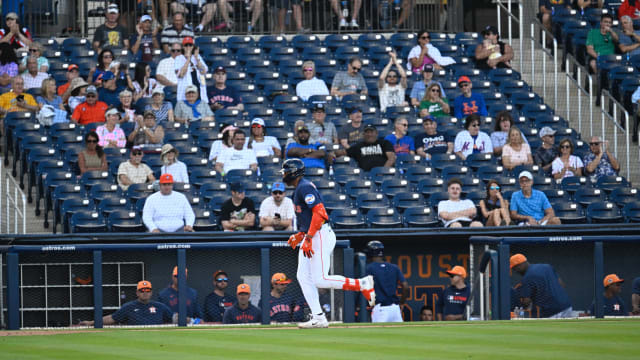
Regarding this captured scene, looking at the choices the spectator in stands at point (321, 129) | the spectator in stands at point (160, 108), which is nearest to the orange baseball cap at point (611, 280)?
the spectator in stands at point (321, 129)

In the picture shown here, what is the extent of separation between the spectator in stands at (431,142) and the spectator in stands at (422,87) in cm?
140

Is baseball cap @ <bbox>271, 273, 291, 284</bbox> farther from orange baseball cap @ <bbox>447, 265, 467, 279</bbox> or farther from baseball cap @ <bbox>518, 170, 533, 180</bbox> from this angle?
baseball cap @ <bbox>518, 170, 533, 180</bbox>

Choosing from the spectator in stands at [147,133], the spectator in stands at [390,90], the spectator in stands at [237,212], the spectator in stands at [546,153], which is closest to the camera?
the spectator in stands at [237,212]

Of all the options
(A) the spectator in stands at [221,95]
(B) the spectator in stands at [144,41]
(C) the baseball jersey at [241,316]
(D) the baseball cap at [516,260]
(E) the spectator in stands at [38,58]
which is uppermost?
(B) the spectator in stands at [144,41]

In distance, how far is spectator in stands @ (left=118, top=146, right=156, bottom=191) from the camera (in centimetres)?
1584

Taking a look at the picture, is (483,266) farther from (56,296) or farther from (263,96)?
(263,96)

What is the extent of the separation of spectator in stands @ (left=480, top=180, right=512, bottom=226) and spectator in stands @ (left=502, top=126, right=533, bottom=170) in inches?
55.8

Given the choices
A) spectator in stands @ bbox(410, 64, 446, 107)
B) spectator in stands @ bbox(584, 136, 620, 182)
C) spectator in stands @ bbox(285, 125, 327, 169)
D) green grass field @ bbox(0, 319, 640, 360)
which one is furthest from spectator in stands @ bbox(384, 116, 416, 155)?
green grass field @ bbox(0, 319, 640, 360)

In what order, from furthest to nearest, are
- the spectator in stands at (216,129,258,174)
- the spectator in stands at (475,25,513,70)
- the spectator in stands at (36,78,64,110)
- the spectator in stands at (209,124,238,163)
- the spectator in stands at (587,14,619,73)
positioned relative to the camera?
the spectator in stands at (587,14,619,73) < the spectator in stands at (475,25,513,70) < the spectator in stands at (36,78,64,110) < the spectator in stands at (209,124,238,163) < the spectator in stands at (216,129,258,174)

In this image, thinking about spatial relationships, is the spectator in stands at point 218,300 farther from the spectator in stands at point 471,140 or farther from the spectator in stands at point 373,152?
the spectator in stands at point 471,140

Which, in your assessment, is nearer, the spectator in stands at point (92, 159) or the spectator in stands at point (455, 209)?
the spectator in stands at point (455, 209)

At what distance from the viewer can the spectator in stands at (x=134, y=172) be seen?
15.8 meters

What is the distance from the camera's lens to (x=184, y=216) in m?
14.9

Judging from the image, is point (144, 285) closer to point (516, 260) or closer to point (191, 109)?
point (516, 260)
